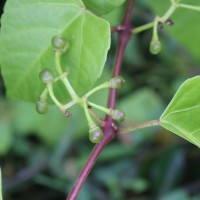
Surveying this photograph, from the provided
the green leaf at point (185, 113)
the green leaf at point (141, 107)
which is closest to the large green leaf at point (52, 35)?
the green leaf at point (185, 113)

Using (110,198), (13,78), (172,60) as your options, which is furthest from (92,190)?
(13,78)

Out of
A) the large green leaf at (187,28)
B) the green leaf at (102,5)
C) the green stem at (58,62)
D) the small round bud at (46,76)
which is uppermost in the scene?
the green leaf at (102,5)

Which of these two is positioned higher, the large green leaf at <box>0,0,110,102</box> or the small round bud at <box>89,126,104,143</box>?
the large green leaf at <box>0,0,110,102</box>

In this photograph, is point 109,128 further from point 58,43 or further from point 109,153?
point 109,153

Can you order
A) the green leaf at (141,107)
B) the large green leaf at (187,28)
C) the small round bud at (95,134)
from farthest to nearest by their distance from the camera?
the green leaf at (141,107)
the large green leaf at (187,28)
the small round bud at (95,134)

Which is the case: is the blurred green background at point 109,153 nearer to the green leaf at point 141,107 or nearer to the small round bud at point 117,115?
the green leaf at point 141,107

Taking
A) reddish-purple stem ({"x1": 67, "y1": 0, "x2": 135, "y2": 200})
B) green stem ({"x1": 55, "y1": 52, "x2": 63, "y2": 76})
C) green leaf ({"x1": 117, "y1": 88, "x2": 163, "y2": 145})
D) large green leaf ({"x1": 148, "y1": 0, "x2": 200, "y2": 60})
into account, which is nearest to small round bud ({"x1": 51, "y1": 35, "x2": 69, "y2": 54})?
green stem ({"x1": 55, "y1": 52, "x2": 63, "y2": 76})

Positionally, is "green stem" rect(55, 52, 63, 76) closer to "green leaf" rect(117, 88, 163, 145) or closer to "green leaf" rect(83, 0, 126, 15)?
"green leaf" rect(83, 0, 126, 15)
